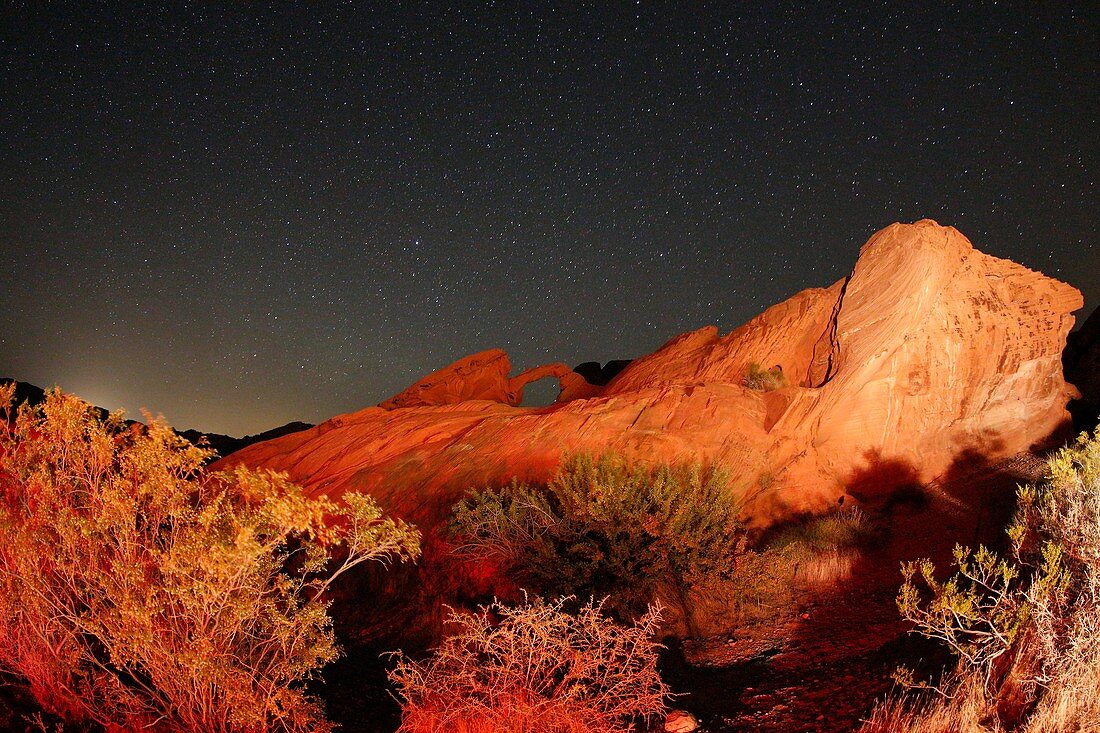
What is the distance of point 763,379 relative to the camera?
18.7 m

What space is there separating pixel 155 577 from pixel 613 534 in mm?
6603

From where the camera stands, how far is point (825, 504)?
15.8 m

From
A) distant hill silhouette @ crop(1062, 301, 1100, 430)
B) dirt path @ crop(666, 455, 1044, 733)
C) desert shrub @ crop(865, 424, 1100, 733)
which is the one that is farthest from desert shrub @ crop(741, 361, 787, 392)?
desert shrub @ crop(865, 424, 1100, 733)

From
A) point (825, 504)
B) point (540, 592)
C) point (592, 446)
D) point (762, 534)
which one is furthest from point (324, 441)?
point (825, 504)

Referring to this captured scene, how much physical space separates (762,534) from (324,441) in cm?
1459

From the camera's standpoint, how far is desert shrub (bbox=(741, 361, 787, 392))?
18625mm

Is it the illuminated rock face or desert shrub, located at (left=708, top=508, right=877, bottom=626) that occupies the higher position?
the illuminated rock face

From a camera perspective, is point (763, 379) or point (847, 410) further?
point (763, 379)

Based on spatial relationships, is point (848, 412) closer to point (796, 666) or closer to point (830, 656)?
point (830, 656)

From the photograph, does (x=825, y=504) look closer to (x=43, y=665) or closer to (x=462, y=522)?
(x=462, y=522)

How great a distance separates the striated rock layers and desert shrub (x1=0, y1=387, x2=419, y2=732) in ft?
28.4

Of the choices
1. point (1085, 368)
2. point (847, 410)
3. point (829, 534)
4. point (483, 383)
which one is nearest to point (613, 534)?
point (829, 534)

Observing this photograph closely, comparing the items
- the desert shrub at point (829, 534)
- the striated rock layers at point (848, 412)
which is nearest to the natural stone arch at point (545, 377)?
the striated rock layers at point (848, 412)

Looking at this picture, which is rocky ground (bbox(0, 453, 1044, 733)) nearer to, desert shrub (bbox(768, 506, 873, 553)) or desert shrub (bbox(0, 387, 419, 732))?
desert shrub (bbox(768, 506, 873, 553))
